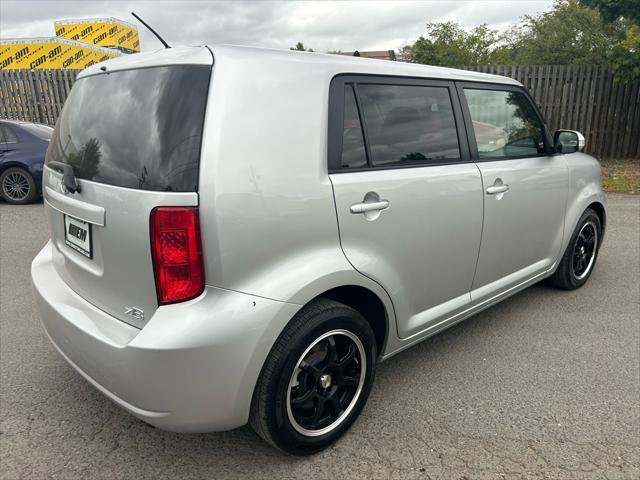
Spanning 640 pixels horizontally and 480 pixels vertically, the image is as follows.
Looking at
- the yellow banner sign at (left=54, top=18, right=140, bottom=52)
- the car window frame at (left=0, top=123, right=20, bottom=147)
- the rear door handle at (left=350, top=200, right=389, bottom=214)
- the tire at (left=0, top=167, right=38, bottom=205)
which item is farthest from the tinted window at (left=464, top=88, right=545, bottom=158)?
the yellow banner sign at (left=54, top=18, right=140, bottom=52)

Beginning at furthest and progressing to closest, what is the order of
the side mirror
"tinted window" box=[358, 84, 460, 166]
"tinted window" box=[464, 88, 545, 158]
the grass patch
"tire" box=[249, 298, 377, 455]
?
1. the grass patch
2. the side mirror
3. "tinted window" box=[464, 88, 545, 158]
4. "tinted window" box=[358, 84, 460, 166]
5. "tire" box=[249, 298, 377, 455]

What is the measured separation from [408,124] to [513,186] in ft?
3.31

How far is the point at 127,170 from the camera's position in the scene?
1.97 meters

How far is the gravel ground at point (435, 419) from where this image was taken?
2242mm

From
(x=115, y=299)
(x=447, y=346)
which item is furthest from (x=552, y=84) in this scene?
(x=115, y=299)

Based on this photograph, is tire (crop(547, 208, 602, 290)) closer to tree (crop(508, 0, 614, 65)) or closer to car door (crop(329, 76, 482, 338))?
car door (crop(329, 76, 482, 338))

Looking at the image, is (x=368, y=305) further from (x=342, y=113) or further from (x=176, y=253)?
(x=176, y=253)

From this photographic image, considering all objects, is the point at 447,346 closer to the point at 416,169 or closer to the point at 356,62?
the point at 416,169

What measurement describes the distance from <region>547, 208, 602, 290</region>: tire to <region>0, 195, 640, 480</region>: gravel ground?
21.0 inches

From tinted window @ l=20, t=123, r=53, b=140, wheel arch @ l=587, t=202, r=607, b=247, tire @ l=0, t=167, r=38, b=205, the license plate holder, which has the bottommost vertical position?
tire @ l=0, t=167, r=38, b=205

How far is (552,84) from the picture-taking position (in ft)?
38.3

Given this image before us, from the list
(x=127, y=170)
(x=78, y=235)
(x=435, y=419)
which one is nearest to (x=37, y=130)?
(x=78, y=235)

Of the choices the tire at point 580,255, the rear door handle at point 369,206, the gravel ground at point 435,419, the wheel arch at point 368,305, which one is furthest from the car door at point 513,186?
the rear door handle at point 369,206

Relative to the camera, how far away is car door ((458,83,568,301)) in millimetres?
3072
